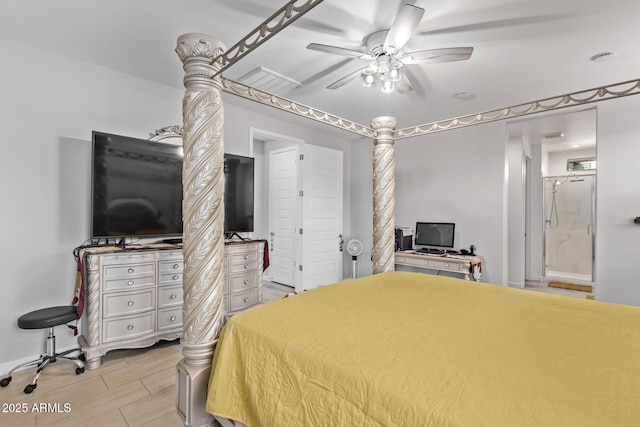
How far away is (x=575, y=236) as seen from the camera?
5.75 meters

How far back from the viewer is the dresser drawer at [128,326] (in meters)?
2.61

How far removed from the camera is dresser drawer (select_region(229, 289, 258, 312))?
Answer: 344 cm

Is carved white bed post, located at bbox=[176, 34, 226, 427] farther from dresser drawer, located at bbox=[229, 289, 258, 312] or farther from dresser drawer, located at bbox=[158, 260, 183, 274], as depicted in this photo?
dresser drawer, located at bbox=[229, 289, 258, 312]

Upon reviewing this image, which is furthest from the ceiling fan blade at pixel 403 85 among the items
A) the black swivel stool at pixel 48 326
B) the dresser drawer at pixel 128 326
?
the black swivel stool at pixel 48 326

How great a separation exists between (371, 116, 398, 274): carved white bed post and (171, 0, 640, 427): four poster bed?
687 mm

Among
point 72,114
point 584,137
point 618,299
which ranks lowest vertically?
point 618,299

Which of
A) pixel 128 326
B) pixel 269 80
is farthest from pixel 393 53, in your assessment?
pixel 128 326

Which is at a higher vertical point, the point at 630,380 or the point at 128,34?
the point at 128,34

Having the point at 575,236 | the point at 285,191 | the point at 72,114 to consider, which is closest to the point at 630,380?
the point at 72,114

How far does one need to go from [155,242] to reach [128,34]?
1.95 m

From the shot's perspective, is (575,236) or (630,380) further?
(575,236)

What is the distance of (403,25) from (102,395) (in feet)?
10.4

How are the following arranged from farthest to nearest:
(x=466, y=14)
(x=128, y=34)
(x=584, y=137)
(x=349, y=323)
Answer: (x=584, y=137), (x=128, y=34), (x=466, y=14), (x=349, y=323)

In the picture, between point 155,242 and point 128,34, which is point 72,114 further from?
point 155,242
